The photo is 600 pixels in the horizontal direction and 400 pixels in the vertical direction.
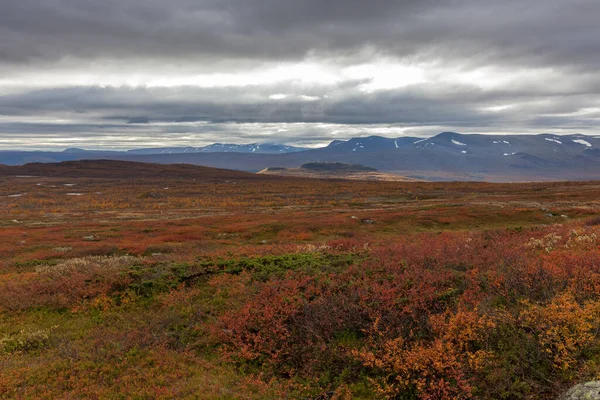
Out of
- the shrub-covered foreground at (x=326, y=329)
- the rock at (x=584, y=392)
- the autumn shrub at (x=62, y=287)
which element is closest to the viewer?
the rock at (x=584, y=392)

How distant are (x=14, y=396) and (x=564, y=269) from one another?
60.1ft

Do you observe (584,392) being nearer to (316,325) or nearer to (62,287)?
(316,325)

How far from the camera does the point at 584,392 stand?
7527 millimetres

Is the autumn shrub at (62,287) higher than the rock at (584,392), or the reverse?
the rock at (584,392)

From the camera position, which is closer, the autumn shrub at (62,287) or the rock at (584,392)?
the rock at (584,392)

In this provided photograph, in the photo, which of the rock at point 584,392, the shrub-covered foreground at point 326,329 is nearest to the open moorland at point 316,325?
the shrub-covered foreground at point 326,329

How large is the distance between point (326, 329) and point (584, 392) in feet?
23.3

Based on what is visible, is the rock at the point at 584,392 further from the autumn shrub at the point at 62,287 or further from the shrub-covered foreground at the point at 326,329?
the autumn shrub at the point at 62,287

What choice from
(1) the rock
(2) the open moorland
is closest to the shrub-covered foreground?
(2) the open moorland

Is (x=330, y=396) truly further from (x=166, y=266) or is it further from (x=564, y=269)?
(x=166, y=266)

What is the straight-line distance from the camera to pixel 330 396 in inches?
391

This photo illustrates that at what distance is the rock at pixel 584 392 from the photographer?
7338 mm

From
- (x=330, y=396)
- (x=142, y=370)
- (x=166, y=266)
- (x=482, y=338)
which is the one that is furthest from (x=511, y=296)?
(x=166, y=266)

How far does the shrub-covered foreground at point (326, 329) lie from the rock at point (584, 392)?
47 cm
